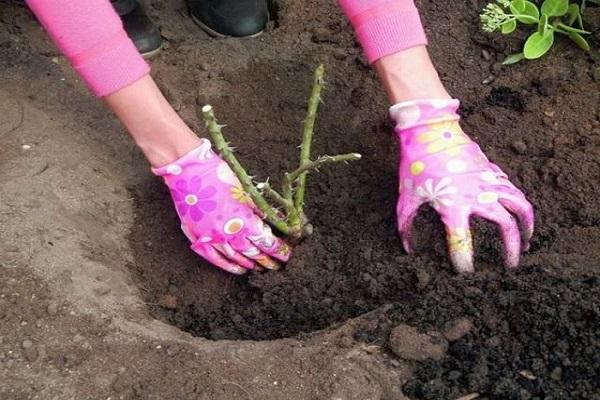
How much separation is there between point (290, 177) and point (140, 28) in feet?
3.78

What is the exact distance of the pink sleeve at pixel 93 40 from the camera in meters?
1.60

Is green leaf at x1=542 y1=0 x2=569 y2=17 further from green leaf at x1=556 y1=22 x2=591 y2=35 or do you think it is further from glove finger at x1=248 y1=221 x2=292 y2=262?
glove finger at x1=248 y1=221 x2=292 y2=262

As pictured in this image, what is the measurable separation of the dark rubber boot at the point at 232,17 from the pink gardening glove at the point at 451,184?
947mm

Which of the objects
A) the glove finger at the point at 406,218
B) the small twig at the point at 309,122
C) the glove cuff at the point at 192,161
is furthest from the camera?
the glove cuff at the point at 192,161

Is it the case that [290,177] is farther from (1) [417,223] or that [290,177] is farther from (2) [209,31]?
(2) [209,31]

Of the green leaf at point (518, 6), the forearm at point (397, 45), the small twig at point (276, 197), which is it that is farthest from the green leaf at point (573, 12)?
the small twig at point (276, 197)

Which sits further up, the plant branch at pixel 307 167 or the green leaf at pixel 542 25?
the plant branch at pixel 307 167

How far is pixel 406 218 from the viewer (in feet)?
5.17

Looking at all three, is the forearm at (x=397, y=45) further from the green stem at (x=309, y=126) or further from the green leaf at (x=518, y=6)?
the green leaf at (x=518, y=6)

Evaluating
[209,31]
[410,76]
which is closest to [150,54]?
[209,31]

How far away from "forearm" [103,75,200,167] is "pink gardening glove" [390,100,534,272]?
499 millimetres

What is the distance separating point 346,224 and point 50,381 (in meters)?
0.79

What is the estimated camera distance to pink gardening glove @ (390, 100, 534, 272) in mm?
1498

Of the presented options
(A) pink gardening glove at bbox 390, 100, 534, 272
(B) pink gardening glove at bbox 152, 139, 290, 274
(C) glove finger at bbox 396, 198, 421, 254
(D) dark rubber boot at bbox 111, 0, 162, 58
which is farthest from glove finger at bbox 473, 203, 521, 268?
(D) dark rubber boot at bbox 111, 0, 162, 58
